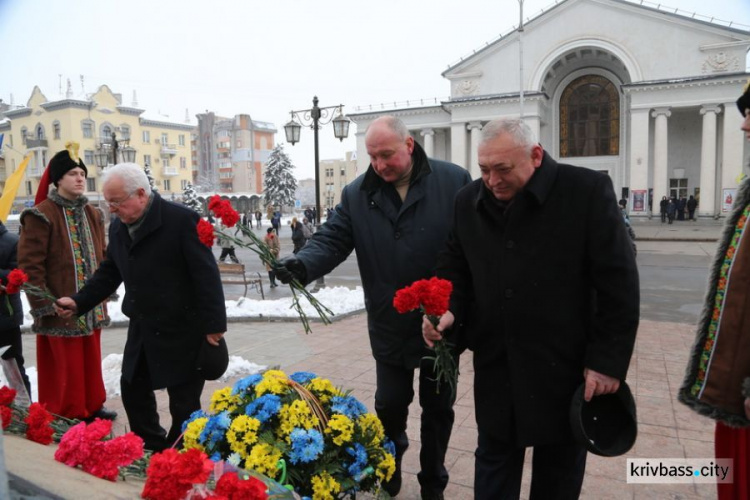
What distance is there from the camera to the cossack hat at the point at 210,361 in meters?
3.26

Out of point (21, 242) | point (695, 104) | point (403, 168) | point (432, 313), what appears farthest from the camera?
point (695, 104)

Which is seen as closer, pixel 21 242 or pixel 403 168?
pixel 403 168

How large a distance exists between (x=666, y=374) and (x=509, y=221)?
13.7 feet

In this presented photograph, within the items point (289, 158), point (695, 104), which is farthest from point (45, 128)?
point (695, 104)

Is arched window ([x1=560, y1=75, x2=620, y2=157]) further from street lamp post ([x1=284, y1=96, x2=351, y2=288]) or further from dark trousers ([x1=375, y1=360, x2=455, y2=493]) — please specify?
dark trousers ([x1=375, y1=360, x2=455, y2=493])

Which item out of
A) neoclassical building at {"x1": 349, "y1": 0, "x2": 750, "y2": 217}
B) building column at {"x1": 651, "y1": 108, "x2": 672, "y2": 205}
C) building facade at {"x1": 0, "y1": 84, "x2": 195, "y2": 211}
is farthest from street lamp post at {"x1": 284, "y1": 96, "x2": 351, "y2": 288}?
building facade at {"x1": 0, "y1": 84, "x2": 195, "y2": 211}

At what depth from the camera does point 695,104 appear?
33438mm

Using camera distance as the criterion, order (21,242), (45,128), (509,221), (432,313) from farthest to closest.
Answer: (45,128) < (21,242) < (509,221) < (432,313)

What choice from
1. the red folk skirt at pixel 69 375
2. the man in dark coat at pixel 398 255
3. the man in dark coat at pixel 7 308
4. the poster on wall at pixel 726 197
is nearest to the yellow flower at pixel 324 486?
the man in dark coat at pixel 398 255

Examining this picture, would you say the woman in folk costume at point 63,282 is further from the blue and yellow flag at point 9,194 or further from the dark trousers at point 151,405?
the dark trousers at point 151,405

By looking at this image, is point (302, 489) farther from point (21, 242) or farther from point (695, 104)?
point (695, 104)

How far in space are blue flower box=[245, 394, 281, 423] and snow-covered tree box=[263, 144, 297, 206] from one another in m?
68.5

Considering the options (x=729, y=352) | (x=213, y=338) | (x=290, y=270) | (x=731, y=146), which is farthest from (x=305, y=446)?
(x=731, y=146)

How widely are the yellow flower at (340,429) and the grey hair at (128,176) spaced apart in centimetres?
183
